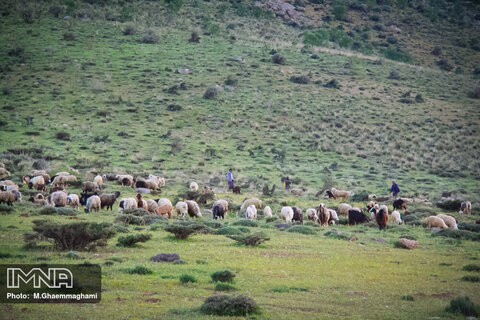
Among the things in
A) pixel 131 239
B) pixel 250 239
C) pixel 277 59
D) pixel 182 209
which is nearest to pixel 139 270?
A: pixel 131 239

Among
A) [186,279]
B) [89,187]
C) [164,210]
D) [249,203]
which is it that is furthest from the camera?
[89,187]

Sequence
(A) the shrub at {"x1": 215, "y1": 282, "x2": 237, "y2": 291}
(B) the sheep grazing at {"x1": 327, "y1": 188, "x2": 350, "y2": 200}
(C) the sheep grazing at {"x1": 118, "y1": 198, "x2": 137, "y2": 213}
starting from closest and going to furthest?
1. (A) the shrub at {"x1": 215, "y1": 282, "x2": 237, "y2": 291}
2. (C) the sheep grazing at {"x1": 118, "y1": 198, "x2": 137, "y2": 213}
3. (B) the sheep grazing at {"x1": 327, "y1": 188, "x2": 350, "y2": 200}

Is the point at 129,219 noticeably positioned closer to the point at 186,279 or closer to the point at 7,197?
the point at 7,197

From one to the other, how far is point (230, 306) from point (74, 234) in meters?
7.35

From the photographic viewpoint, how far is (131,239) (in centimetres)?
1798

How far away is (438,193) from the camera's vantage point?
45594mm

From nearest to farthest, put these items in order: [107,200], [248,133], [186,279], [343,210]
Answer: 1. [186,279]
2. [107,200]
3. [343,210]
4. [248,133]


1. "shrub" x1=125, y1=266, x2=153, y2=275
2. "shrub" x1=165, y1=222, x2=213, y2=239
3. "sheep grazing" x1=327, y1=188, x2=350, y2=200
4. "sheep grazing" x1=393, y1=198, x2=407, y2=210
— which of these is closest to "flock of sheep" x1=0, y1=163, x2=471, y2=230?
"sheep grazing" x1=393, y1=198, x2=407, y2=210

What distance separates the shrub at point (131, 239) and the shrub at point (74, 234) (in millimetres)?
1046

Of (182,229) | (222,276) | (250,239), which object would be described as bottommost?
(250,239)

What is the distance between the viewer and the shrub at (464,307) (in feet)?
38.4

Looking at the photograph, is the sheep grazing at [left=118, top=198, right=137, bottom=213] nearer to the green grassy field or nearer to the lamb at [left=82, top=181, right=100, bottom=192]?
the green grassy field

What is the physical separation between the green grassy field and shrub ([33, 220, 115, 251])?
1.77 feet

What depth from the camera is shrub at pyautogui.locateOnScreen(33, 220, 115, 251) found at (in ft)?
53.3
